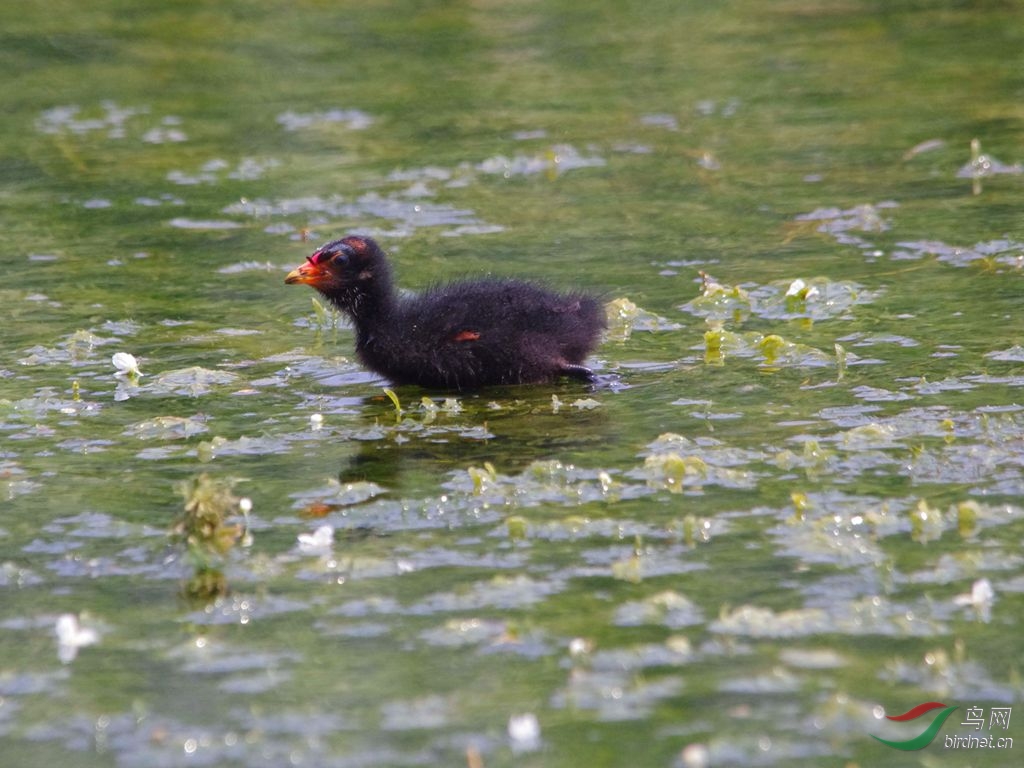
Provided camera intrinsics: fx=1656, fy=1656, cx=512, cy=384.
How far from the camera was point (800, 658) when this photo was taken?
5277mm

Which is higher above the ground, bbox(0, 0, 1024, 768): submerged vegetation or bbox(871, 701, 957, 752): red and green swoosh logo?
bbox(0, 0, 1024, 768): submerged vegetation

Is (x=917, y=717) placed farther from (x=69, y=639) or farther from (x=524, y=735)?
(x=69, y=639)

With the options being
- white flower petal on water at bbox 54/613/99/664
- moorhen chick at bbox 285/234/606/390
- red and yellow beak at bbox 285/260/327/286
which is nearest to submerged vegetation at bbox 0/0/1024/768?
white flower petal on water at bbox 54/613/99/664

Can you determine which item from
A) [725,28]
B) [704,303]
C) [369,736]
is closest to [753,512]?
[369,736]

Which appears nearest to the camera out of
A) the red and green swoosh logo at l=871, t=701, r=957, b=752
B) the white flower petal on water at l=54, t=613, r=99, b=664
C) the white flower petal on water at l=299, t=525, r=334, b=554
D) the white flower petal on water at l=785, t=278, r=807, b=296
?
the red and green swoosh logo at l=871, t=701, r=957, b=752

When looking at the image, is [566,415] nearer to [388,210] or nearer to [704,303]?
[704,303]

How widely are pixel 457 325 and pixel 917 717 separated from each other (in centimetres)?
423

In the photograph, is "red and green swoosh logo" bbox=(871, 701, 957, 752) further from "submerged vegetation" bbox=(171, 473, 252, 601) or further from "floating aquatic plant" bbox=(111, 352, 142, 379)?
"floating aquatic plant" bbox=(111, 352, 142, 379)

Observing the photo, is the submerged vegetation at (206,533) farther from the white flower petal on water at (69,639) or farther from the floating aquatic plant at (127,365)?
the floating aquatic plant at (127,365)

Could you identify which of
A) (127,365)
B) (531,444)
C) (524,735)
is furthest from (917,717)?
(127,365)

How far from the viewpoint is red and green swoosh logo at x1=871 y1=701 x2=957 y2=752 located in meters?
4.84

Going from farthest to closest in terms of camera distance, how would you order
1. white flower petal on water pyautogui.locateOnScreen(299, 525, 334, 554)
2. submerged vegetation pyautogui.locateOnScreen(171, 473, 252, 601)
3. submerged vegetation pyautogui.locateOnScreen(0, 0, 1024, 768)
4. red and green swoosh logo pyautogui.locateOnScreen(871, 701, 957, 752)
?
white flower petal on water pyautogui.locateOnScreen(299, 525, 334, 554)
submerged vegetation pyautogui.locateOnScreen(171, 473, 252, 601)
submerged vegetation pyautogui.locateOnScreen(0, 0, 1024, 768)
red and green swoosh logo pyautogui.locateOnScreen(871, 701, 957, 752)

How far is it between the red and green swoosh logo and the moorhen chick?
390 cm

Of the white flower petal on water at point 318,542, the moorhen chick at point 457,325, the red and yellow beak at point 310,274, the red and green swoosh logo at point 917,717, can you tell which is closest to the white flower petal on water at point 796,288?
the moorhen chick at point 457,325
